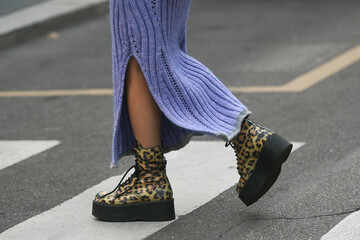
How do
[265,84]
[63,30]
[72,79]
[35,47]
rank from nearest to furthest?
→ [265,84] < [72,79] < [35,47] < [63,30]

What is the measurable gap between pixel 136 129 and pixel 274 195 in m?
0.80

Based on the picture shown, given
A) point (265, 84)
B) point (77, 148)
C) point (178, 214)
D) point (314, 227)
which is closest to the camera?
point (314, 227)

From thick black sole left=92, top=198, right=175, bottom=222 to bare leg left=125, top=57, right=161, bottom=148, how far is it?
0.27 metres

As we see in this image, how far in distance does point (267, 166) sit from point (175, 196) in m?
0.68

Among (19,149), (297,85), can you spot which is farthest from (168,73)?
(297,85)

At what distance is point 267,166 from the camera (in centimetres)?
400

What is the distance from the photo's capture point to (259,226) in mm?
3990

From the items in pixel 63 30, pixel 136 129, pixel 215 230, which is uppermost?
pixel 136 129

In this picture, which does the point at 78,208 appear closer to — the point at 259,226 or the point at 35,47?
the point at 259,226

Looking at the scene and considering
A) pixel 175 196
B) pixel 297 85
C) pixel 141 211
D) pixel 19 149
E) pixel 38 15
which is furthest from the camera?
pixel 38 15

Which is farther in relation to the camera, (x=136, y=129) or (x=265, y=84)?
(x=265, y=84)

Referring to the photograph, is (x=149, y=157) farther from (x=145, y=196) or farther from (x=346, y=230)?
(x=346, y=230)

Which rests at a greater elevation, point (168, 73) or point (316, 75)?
point (168, 73)

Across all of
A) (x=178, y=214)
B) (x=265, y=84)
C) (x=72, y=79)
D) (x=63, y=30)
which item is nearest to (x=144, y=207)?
(x=178, y=214)
